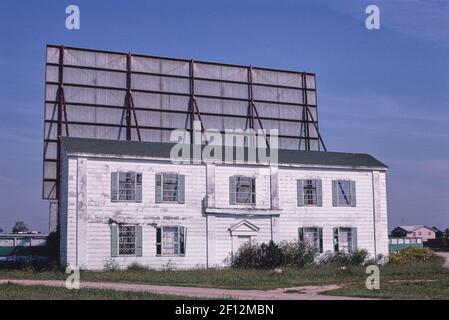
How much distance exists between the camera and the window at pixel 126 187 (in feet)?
110

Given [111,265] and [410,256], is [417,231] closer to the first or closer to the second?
[410,256]

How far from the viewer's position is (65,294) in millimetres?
19359

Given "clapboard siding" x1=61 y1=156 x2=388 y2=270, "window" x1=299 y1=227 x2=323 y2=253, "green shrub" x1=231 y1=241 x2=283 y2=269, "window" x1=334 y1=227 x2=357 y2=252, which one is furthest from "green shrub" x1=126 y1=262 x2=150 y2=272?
"window" x1=334 y1=227 x2=357 y2=252

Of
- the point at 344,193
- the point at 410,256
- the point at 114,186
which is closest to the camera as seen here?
the point at 114,186

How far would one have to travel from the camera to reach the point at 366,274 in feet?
101

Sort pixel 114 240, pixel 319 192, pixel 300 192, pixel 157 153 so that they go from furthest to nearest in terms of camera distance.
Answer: pixel 319 192 < pixel 300 192 < pixel 157 153 < pixel 114 240

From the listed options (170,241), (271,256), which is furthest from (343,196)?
(170,241)

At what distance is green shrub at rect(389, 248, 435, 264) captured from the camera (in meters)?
40.6

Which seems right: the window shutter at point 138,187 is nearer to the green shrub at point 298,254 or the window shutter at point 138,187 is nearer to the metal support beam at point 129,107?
the green shrub at point 298,254

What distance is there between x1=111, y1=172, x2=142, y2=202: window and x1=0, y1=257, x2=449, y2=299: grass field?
12.5 ft

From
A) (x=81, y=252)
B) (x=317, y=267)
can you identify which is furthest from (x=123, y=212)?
(x=317, y=267)

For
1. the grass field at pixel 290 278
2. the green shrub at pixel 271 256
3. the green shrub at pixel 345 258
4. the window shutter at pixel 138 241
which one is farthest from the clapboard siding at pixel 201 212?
the grass field at pixel 290 278

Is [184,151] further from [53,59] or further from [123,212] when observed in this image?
→ [53,59]

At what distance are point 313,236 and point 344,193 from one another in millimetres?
3260
